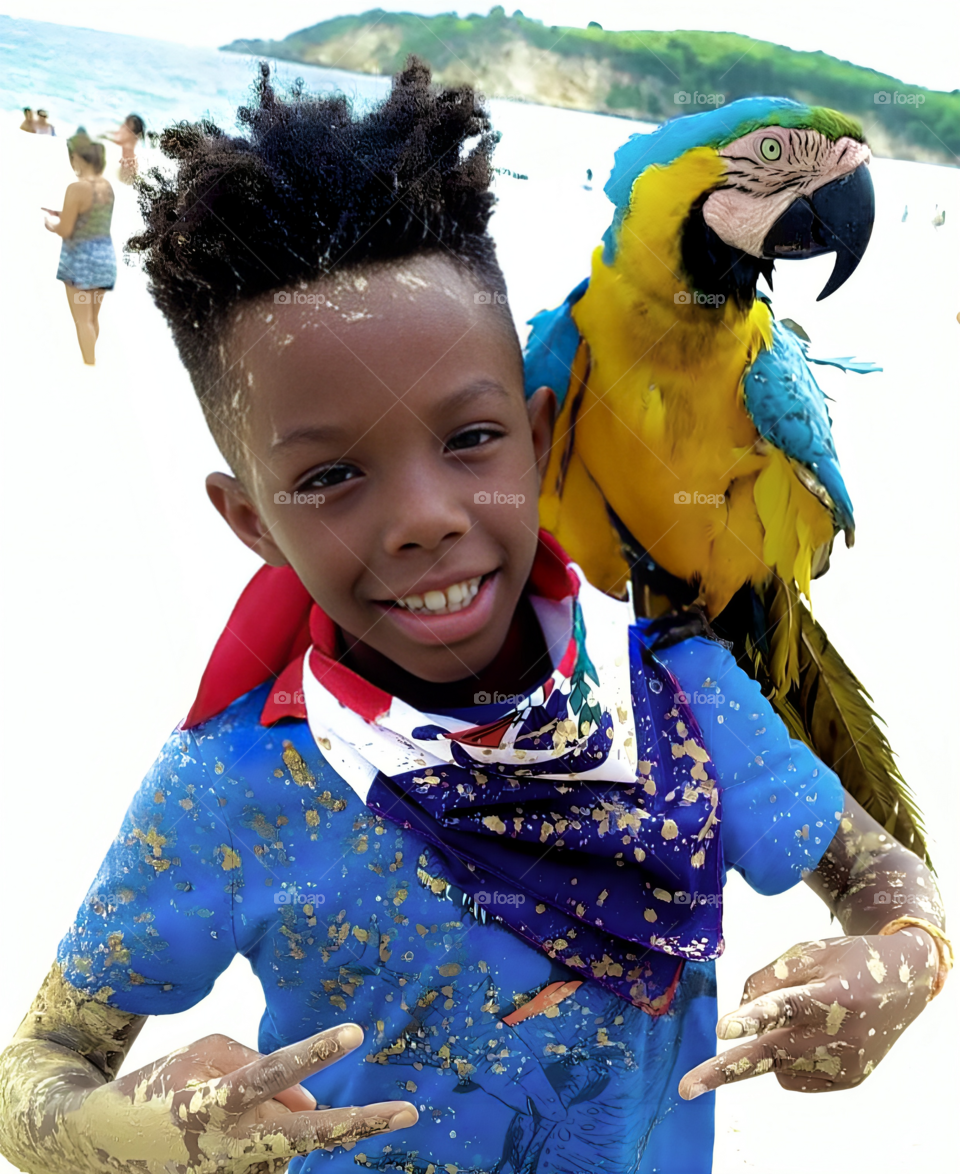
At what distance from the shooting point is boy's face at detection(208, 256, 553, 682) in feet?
1.84

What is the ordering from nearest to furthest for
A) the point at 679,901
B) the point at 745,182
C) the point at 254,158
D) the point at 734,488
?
the point at 254,158
the point at 679,901
the point at 745,182
the point at 734,488

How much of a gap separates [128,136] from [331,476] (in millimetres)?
379

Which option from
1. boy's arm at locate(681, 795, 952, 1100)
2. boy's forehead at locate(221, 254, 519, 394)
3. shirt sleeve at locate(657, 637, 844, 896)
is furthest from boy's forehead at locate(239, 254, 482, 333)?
boy's arm at locate(681, 795, 952, 1100)

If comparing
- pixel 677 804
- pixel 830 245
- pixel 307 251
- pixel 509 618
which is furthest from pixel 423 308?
pixel 830 245

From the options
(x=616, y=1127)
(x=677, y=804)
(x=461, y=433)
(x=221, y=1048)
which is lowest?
(x=616, y=1127)

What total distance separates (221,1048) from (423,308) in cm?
44

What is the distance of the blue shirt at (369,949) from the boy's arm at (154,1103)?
0.16 feet

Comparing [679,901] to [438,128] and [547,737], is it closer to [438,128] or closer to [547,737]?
[547,737]

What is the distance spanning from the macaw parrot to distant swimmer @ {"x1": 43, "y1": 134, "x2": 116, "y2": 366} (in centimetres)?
45

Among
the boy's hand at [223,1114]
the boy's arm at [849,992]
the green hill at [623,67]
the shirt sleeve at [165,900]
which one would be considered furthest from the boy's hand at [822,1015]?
the green hill at [623,67]

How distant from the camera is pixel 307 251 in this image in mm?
575

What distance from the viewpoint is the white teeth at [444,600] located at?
1.96ft

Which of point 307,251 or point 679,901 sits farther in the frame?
point 679,901

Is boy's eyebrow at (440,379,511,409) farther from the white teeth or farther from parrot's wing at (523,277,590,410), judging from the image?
parrot's wing at (523,277,590,410)
